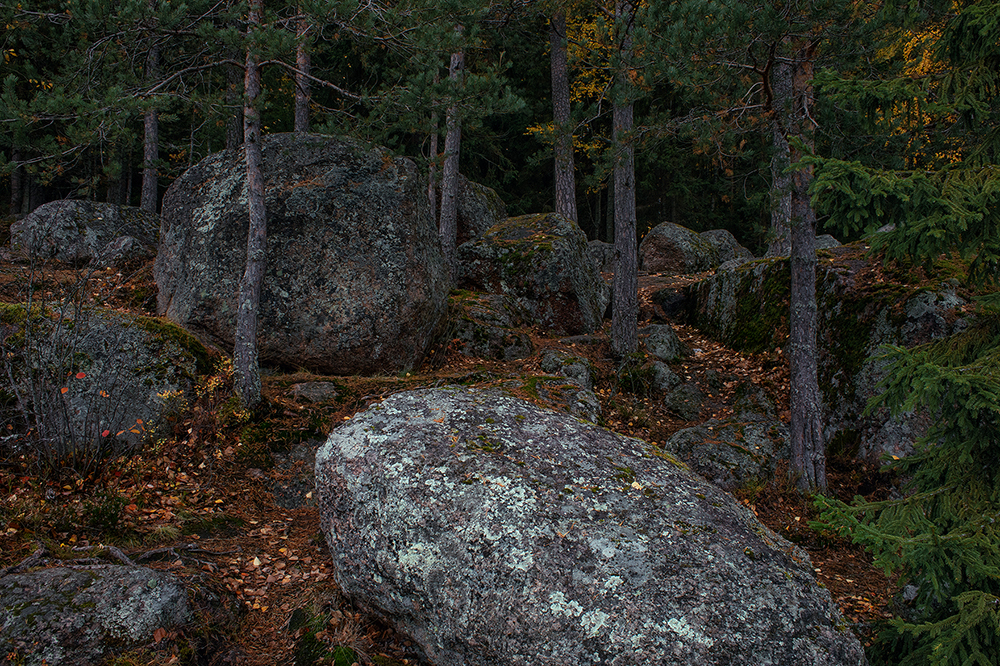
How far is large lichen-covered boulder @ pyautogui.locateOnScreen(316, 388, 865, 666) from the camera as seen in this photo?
315cm

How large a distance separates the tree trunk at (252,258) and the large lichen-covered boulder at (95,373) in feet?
1.77

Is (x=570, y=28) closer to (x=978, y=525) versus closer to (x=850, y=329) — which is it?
(x=850, y=329)

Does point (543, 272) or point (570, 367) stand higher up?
point (543, 272)

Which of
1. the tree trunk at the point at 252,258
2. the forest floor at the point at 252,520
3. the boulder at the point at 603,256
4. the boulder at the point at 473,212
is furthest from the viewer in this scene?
the boulder at the point at 603,256

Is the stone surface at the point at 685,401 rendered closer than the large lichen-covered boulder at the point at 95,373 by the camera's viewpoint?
No

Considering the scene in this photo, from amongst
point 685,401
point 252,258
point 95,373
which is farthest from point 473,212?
point 95,373

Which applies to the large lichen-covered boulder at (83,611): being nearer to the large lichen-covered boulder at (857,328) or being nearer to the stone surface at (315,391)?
the stone surface at (315,391)

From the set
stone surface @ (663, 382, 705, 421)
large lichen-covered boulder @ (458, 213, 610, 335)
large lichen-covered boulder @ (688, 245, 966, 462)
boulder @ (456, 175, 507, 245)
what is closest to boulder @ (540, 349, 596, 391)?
stone surface @ (663, 382, 705, 421)

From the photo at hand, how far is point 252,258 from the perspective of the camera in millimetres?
6590

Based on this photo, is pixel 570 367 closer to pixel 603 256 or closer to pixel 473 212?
pixel 473 212

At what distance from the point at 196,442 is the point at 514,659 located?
422 cm

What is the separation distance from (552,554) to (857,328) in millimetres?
6275

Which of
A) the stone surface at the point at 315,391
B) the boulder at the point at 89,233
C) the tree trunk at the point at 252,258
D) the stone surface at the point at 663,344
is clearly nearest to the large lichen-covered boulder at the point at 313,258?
the stone surface at the point at 315,391

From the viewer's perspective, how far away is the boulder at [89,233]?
34.1ft
